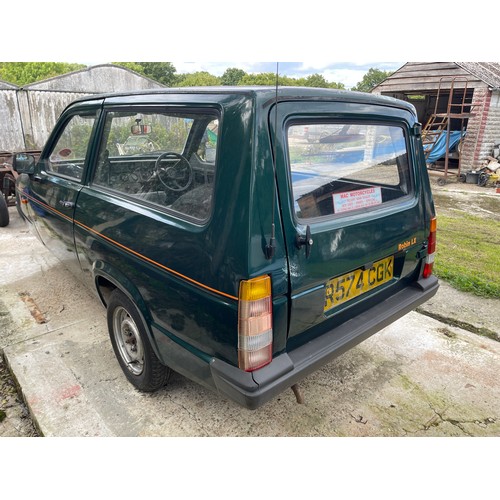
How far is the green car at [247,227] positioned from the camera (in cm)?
171

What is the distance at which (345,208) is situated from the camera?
84.5 inches

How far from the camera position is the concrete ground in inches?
92.4

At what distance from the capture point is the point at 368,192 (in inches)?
91.9

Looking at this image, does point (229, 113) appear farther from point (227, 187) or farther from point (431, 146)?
point (431, 146)

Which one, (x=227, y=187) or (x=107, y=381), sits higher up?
(x=227, y=187)

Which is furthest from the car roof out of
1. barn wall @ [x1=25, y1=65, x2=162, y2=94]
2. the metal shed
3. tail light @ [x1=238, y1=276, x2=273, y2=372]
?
barn wall @ [x1=25, y1=65, x2=162, y2=94]

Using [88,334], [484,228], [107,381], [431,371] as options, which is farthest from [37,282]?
[484,228]

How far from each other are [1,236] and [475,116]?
468 inches

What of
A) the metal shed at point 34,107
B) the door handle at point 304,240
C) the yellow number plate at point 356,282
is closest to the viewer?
the door handle at point 304,240

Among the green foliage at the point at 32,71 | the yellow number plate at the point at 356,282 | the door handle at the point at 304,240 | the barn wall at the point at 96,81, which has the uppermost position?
the green foliage at the point at 32,71

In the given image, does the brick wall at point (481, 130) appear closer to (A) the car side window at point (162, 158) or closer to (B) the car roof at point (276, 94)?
(B) the car roof at point (276, 94)

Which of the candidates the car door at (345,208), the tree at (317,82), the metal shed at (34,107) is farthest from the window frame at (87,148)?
the metal shed at (34,107)

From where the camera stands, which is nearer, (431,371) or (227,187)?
(227,187)

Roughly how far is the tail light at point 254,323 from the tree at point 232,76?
106cm
